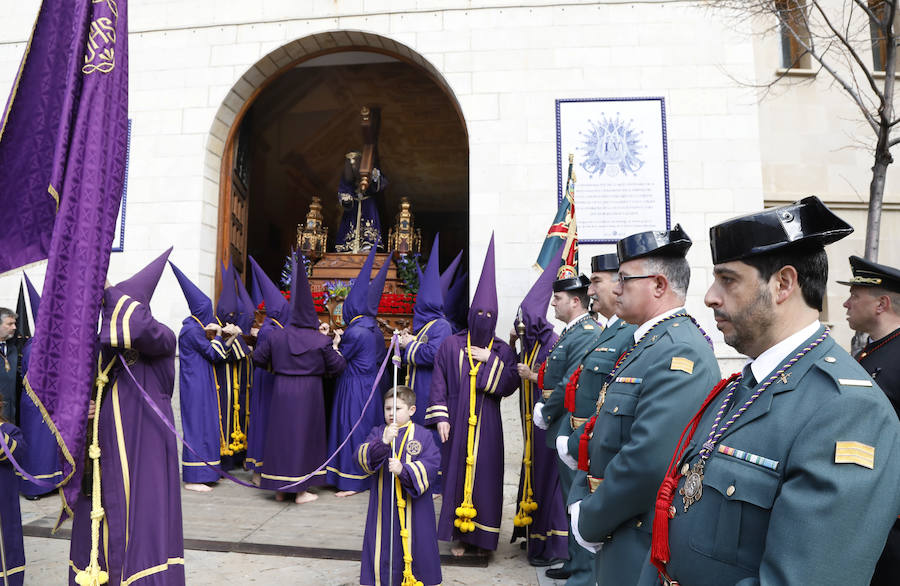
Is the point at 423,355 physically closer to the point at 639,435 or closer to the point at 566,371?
the point at 566,371

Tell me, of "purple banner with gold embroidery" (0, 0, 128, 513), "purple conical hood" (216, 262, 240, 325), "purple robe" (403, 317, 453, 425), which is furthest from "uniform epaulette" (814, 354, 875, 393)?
"purple conical hood" (216, 262, 240, 325)

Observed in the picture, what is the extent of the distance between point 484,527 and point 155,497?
2.33 metres

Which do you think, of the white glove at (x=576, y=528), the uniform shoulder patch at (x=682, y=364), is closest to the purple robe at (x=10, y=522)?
the white glove at (x=576, y=528)

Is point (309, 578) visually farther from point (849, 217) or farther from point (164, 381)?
point (849, 217)

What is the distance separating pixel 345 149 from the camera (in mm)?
14336

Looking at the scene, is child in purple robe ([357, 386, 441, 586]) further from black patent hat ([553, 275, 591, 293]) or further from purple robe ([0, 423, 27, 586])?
purple robe ([0, 423, 27, 586])

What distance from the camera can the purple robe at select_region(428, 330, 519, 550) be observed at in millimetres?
4605

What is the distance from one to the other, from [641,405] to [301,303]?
14.7ft

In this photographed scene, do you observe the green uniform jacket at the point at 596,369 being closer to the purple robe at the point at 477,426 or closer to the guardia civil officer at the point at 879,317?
the guardia civil officer at the point at 879,317

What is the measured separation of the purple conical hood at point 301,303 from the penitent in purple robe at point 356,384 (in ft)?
1.62

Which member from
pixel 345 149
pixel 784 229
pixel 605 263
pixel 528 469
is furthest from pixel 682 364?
pixel 345 149

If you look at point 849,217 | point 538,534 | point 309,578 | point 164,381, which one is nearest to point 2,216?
point 164,381

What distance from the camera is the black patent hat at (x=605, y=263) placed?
11.6 feet

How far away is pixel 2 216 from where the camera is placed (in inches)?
119
